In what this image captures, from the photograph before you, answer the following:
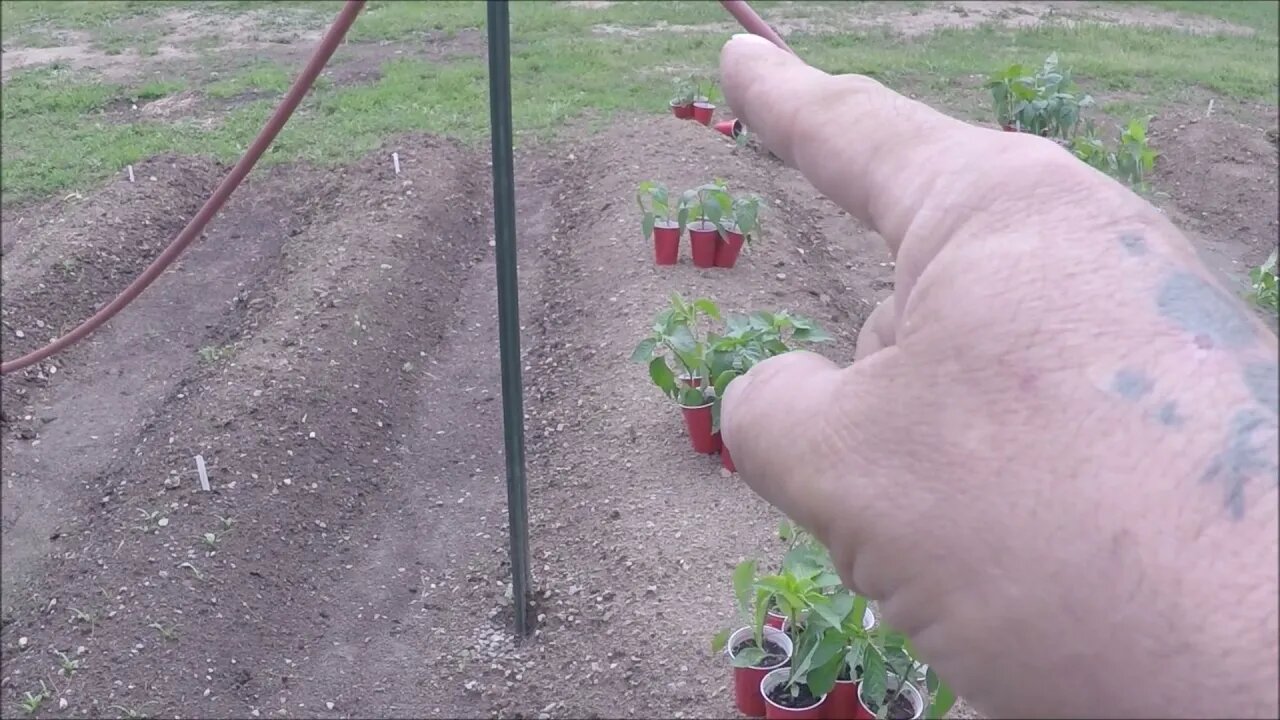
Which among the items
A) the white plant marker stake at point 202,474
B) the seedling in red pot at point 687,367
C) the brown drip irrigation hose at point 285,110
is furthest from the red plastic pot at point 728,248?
the white plant marker stake at point 202,474

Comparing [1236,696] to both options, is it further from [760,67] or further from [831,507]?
[760,67]

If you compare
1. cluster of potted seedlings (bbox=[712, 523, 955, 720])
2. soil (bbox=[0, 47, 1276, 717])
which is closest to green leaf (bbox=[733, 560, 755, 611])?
cluster of potted seedlings (bbox=[712, 523, 955, 720])

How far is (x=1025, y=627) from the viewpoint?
959 mm

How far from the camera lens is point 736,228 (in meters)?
4.94

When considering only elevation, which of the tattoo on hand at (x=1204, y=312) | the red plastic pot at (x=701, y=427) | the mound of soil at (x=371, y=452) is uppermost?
the tattoo on hand at (x=1204, y=312)

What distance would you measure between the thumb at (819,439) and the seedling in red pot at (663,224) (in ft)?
11.6

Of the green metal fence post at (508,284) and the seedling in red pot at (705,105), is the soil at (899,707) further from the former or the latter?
the seedling in red pot at (705,105)

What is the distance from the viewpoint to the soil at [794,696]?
103 inches

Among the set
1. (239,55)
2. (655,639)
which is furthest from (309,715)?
(239,55)

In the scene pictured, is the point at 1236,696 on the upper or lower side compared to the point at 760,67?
lower

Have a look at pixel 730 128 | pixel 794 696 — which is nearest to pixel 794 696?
pixel 794 696

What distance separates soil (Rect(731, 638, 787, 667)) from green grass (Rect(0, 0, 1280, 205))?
5162mm

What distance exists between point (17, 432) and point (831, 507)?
457 cm

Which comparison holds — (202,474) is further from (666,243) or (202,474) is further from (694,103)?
(694,103)
